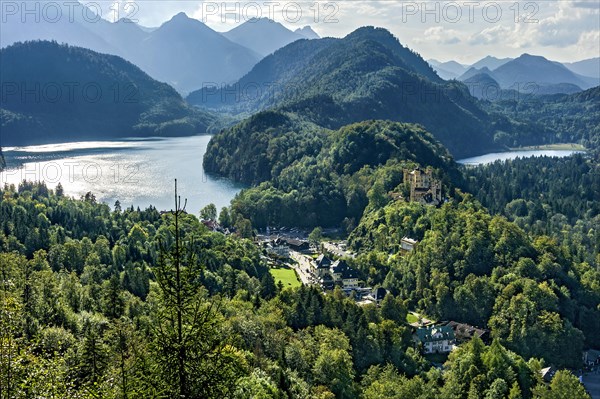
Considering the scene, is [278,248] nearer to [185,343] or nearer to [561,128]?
[185,343]

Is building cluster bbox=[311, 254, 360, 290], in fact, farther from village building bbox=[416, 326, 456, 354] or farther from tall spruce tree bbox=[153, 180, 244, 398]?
tall spruce tree bbox=[153, 180, 244, 398]

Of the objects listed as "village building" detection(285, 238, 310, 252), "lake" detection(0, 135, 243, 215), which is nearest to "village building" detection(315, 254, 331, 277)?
"village building" detection(285, 238, 310, 252)

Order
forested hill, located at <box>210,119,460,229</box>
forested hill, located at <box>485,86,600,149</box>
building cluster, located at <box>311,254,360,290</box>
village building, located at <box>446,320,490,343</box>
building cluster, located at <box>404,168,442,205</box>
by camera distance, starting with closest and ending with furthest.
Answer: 1. village building, located at <box>446,320,490,343</box>
2. building cluster, located at <box>311,254,360,290</box>
3. building cluster, located at <box>404,168,442,205</box>
4. forested hill, located at <box>210,119,460,229</box>
5. forested hill, located at <box>485,86,600,149</box>

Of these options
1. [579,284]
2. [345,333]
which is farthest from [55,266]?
[579,284]

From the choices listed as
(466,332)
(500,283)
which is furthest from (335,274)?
(500,283)

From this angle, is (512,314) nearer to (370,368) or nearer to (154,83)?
(370,368)

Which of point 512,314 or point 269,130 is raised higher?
point 269,130

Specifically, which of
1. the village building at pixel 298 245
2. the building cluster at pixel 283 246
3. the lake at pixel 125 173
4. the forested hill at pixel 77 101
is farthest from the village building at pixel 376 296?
the forested hill at pixel 77 101
